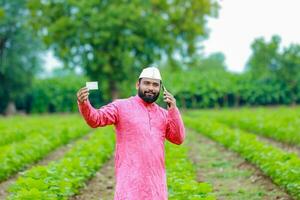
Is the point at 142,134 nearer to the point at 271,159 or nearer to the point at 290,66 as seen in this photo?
the point at 271,159

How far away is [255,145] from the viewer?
1358 centimetres

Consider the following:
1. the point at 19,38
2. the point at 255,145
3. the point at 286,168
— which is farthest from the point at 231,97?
the point at 286,168

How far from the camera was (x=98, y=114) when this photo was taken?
5.62m

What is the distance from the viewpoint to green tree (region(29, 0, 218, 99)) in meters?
36.2

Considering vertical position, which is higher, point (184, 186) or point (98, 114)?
point (98, 114)

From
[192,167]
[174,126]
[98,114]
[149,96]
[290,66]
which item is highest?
[290,66]

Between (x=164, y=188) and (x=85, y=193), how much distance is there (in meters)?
4.67

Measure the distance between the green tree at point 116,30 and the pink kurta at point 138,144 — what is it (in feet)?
98.6

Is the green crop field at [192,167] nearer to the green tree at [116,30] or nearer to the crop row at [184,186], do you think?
the crop row at [184,186]

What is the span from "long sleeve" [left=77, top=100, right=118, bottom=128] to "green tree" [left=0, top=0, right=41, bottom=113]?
41758mm

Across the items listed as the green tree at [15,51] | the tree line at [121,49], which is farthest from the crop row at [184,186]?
the green tree at [15,51]

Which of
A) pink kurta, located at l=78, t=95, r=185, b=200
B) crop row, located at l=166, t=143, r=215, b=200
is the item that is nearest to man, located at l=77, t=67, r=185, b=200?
pink kurta, located at l=78, t=95, r=185, b=200

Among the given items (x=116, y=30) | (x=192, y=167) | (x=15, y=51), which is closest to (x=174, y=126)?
(x=192, y=167)

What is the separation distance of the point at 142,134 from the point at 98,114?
18.7 inches
